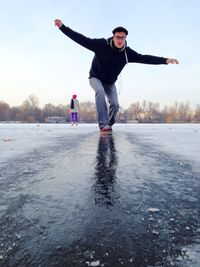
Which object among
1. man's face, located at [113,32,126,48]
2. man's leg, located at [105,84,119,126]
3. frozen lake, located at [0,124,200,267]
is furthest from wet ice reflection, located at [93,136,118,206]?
man's leg, located at [105,84,119,126]

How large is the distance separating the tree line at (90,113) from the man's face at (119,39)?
8019cm

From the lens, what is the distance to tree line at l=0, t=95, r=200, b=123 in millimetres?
91675

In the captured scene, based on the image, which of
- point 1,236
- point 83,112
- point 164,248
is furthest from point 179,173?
point 83,112

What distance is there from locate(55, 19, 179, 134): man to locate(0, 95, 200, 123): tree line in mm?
79214

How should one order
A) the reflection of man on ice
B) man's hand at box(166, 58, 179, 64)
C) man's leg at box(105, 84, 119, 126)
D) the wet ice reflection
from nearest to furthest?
the wet ice reflection, man's hand at box(166, 58, 179, 64), man's leg at box(105, 84, 119, 126), the reflection of man on ice

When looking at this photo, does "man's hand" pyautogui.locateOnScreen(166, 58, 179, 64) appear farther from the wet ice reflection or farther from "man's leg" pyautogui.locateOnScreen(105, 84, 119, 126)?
the wet ice reflection

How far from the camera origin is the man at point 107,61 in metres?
5.84

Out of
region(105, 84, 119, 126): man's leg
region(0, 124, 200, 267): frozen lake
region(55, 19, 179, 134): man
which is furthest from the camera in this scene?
→ region(105, 84, 119, 126): man's leg

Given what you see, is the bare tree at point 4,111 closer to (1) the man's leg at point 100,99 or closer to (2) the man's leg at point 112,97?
(2) the man's leg at point 112,97

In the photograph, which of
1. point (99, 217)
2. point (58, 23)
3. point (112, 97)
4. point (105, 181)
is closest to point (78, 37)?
point (58, 23)

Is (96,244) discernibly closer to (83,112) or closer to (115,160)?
(115,160)

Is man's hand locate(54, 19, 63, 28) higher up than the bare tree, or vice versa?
man's hand locate(54, 19, 63, 28)

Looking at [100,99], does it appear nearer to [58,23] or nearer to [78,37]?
[78,37]

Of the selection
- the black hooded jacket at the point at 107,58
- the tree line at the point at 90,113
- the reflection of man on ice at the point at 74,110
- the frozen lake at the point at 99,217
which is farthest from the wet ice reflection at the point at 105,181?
the tree line at the point at 90,113
